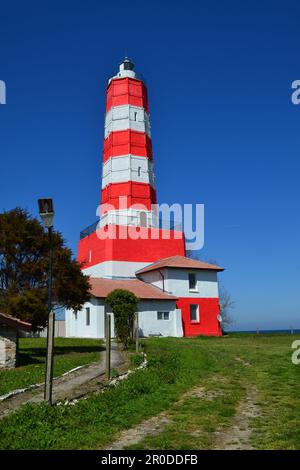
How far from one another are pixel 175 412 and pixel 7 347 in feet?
27.0

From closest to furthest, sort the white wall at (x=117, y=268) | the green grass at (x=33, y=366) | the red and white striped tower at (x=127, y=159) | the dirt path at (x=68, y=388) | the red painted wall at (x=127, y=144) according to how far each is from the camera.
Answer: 1. the dirt path at (x=68, y=388)
2. the green grass at (x=33, y=366)
3. the white wall at (x=117, y=268)
4. the red and white striped tower at (x=127, y=159)
5. the red painted wall at (x=127, y=144)

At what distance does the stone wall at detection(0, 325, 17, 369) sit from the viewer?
1531 cm

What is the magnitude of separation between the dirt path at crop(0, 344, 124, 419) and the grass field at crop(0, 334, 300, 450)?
0.84 meters

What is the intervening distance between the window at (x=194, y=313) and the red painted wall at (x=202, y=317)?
276 millimetres

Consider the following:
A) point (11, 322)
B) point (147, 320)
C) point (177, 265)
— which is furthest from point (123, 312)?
point (177, 265)

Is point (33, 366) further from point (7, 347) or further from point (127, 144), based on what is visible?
point (127, 144)

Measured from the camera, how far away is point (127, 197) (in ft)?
132

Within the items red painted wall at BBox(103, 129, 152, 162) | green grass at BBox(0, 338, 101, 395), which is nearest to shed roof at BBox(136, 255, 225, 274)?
red painted wall at BBox(103, 129, 152, 162)

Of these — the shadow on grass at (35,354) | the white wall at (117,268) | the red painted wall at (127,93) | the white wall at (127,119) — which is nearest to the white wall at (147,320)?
the white wall at (117,268)

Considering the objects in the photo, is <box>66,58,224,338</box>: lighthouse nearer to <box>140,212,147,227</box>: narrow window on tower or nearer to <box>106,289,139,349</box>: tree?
<box>140,212,147,227</box>: narrow window on tower

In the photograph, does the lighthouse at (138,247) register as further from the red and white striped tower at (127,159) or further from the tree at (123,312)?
the tree at (123,312)

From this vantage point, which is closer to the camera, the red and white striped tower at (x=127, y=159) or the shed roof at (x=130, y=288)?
the shed roof at (x=130, y=288)

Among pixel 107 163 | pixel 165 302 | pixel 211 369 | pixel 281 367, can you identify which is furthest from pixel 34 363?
pixel 107 163

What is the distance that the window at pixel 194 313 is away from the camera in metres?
38.3
